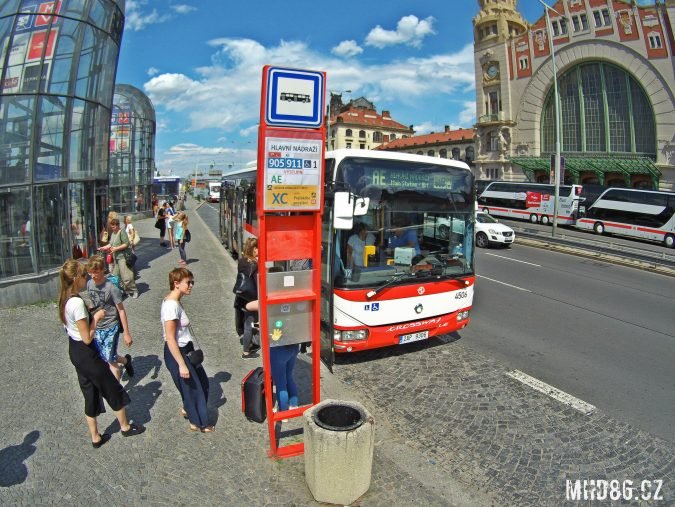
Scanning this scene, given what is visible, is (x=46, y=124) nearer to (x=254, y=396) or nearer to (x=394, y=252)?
(x=394, y=252)

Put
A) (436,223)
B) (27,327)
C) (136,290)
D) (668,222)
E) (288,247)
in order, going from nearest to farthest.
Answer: (288,247) < (436,223) < (27,327) < (136,290) < (668,222)

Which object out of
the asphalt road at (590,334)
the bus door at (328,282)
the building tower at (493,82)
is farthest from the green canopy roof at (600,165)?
the bus door at (328,282)

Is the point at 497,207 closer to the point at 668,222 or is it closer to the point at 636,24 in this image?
the point at 668,222

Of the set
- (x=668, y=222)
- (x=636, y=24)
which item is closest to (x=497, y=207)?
(x=668, y=222)

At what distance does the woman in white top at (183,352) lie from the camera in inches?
175

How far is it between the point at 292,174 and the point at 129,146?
1192 inches

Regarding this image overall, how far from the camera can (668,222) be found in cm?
2534

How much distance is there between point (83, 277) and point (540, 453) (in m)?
4.85

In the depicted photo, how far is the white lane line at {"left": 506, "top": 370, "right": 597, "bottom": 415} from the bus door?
260cm

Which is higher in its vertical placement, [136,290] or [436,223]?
[436,223]

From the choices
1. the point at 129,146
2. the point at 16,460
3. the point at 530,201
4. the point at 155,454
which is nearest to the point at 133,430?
the point at 155,454

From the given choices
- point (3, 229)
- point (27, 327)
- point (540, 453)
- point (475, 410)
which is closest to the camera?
point (540, 453)

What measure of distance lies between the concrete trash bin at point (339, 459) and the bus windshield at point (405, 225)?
102 inches

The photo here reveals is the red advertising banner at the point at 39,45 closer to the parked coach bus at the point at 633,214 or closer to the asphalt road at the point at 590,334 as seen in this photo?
the asphalt road at the point at 590,334
